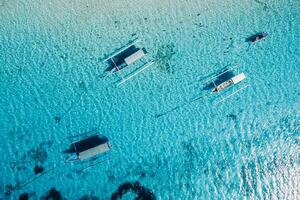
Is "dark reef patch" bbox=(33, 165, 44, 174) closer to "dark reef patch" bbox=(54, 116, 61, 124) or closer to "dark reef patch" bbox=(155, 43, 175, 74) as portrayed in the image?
"dark reef patch" bbox=(54, 116, 61, 124)

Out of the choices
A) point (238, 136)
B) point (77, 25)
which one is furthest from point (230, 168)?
point (77, 25)

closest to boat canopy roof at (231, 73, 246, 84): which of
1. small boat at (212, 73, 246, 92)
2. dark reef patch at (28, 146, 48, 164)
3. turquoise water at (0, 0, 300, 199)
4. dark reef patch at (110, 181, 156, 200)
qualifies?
small boat at (212, 73, 246, 92)

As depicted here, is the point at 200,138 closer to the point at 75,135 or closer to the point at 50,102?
the point at 75,135

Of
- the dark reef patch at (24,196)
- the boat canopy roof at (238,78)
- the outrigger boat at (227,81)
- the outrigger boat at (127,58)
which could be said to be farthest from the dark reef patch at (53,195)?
the boat canopy roof at (238,78)

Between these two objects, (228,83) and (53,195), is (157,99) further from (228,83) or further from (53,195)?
(53,195)

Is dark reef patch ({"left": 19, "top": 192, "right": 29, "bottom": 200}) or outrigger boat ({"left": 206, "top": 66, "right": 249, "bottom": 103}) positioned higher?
outrigger boat ({"left": 206, "top": 66, "right": 249, "bottom": 103})

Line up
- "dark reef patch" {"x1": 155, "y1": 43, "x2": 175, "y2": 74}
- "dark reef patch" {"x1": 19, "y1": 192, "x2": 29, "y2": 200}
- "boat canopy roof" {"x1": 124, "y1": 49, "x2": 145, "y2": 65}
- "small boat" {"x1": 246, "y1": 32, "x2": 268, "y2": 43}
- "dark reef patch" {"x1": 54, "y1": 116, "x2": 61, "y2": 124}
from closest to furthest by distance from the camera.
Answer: "dark reef patch" {"x1": 19, "y1": 192, "x2": 29, "y2": 200}
"dark reef patch" {"x1": 54, "y1": 116, "x2": 61, "y2": 124}
"boat canopy roof" {"x1": 124, "y1": 49, "x2": 145, "y2": 65}
"dark reef patch" {"x1": 155, "y1": 43, "x2": 175, "y2": 74}
"small boat" {"x1": 246, "y1": 32, "x2": 268, "y2": 43}
